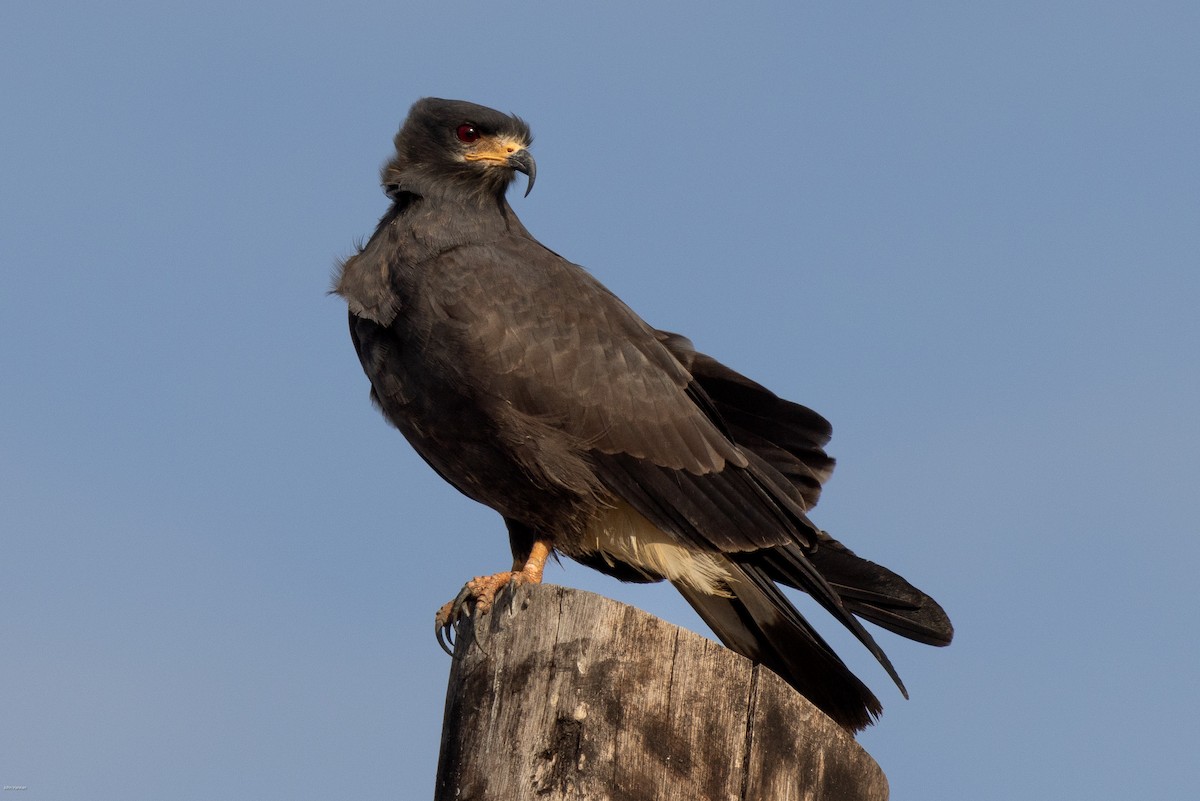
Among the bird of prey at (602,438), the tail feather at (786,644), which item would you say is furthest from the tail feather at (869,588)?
the tail feather at (786,644)

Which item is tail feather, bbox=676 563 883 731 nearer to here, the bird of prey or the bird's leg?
the bird of prey

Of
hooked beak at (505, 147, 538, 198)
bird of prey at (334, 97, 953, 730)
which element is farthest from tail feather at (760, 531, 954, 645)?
hooked beak at (505, 147, 538, 198)

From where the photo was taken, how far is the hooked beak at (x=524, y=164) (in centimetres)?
632

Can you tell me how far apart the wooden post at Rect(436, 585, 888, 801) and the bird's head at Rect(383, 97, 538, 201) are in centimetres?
314

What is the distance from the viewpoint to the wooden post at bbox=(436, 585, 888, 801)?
329 centimetres

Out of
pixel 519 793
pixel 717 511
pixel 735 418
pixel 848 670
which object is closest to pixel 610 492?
pixel 717 511

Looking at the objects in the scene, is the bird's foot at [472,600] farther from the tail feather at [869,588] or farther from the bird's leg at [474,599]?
the tail feather at [869,588]

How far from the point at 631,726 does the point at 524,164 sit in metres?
3.56

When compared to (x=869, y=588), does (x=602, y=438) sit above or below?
above

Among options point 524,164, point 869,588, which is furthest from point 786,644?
point 524,164

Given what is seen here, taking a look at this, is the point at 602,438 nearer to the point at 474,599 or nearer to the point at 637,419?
the point at 637,419

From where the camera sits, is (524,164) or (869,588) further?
(524,164)

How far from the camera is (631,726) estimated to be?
3.35 m

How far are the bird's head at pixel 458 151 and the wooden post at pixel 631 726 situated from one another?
3.14 m
